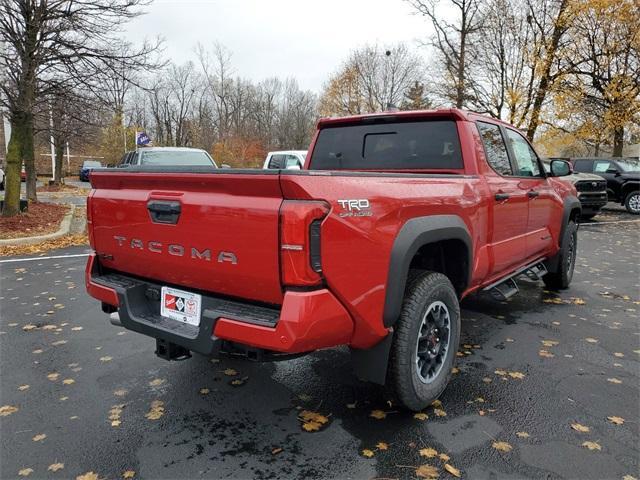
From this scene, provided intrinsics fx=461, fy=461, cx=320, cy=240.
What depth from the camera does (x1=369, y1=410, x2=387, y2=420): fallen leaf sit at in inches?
115

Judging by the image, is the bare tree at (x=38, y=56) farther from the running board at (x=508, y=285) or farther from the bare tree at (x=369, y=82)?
the bare tree at (x=369, y=82)

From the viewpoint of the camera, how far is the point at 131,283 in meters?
2.96

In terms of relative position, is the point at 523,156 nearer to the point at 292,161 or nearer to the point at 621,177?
the point at 292,161

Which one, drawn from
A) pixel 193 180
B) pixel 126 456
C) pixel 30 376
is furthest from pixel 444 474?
pixel 30 376

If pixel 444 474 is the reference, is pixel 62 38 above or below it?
above

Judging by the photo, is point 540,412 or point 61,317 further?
point 61,317

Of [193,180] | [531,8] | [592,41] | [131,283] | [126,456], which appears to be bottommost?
[126,456]

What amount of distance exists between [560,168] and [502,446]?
355 cm

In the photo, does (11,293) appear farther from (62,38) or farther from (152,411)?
(62,38)

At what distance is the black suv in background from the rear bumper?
663 inches

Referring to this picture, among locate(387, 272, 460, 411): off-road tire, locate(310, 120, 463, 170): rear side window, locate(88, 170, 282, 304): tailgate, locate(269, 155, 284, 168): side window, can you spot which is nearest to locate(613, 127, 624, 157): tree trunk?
locate(269, 155, 284, 168): side window

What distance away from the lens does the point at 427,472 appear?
2402 millimetres

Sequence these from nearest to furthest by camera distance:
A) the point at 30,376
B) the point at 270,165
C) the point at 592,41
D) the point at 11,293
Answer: the point at 30,376 < the point at 11,293 < the point at 270,165 < the point at 592,41

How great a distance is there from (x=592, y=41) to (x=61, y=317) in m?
21.5
